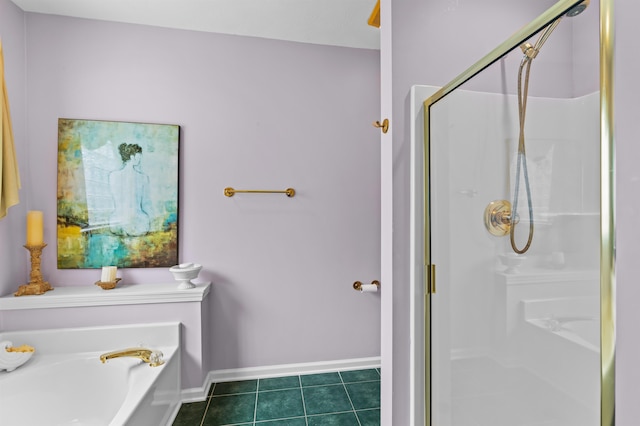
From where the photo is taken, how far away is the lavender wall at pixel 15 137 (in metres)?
1.84

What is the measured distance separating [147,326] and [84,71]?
1.73 m

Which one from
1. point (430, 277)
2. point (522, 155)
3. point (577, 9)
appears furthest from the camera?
point (430, 277)

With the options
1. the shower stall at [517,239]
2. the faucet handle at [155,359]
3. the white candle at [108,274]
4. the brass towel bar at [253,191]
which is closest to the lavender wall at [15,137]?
the white candle at [108,274]

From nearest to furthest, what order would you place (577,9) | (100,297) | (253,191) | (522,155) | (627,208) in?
1. (627,208)
2. (577,9)
3. (522,155)
4. (100,297)
5. (253,191)

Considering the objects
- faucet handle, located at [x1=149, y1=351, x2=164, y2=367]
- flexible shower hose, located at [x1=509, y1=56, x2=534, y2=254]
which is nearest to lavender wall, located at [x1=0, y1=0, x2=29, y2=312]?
faucet handle, located at [x1=149, y1=351, x2=164, y2=367]

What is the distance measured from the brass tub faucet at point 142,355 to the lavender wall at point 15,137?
28.4 inches

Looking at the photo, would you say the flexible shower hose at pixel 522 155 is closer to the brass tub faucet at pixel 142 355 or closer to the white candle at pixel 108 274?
the brass tub faucet at pixel 142 355

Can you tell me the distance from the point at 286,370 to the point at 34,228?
1891mm

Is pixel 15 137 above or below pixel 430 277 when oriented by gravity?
above

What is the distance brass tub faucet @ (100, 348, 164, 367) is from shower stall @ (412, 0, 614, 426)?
1.36m

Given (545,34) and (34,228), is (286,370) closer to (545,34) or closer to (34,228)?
(34,228)

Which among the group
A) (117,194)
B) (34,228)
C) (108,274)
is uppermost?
(117,194)

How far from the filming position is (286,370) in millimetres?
2256

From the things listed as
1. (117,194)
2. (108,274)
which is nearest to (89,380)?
(108,274)
